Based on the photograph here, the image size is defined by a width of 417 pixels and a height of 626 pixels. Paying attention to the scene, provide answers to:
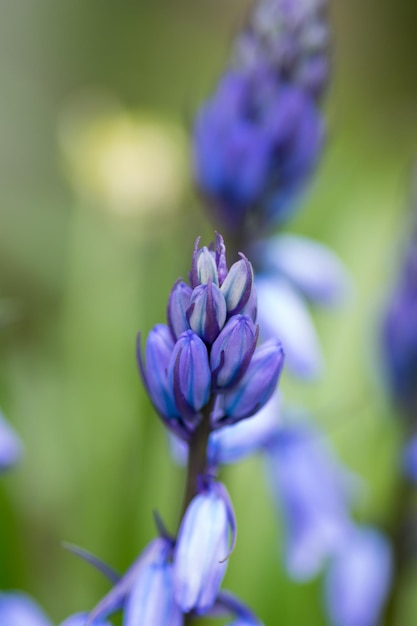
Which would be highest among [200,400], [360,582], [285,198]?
[285,198]

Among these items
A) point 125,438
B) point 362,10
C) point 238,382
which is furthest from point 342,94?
point 238,382

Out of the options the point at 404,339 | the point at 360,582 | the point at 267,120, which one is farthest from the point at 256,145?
the point at 360,582

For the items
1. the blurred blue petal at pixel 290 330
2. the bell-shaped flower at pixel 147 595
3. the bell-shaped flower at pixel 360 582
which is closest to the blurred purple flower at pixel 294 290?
the blurred blue petal at pixel 290 330

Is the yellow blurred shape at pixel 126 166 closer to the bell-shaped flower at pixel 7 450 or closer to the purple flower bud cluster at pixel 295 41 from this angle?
the purple flower bud cluster at pixel 295 41

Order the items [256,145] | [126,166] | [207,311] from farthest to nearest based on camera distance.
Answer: [126,166] < [256,145] < [207,311]

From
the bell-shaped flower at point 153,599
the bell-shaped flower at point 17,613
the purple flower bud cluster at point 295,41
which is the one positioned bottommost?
the bell-shaped flower at point 17,613

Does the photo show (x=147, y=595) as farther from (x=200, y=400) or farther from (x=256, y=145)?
(x=256, y=145)

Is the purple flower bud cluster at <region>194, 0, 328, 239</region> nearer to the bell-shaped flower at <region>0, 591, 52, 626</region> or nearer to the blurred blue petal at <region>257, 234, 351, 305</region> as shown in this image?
the blurred blue petal at <region>257, 234, 351, 305</region>
